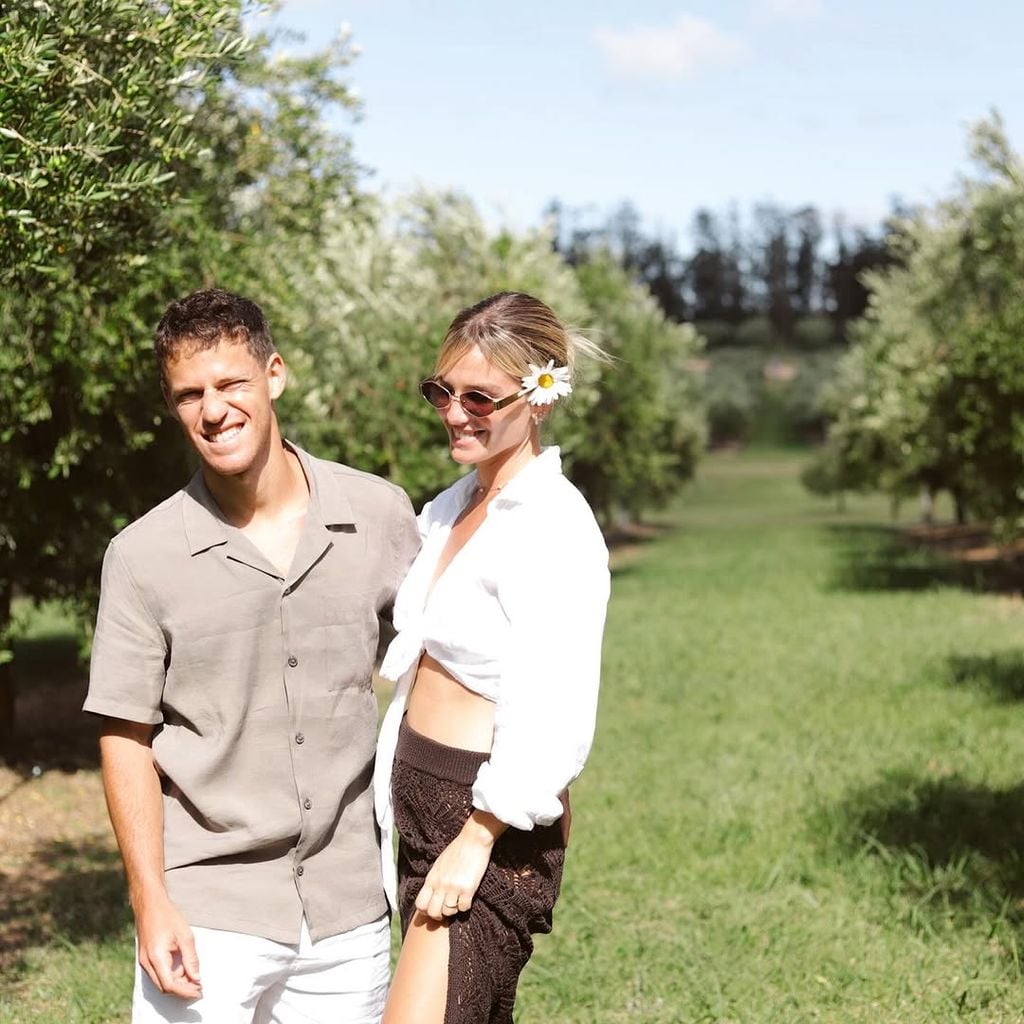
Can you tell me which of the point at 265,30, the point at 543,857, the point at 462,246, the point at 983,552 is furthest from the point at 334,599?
the point at 983,552

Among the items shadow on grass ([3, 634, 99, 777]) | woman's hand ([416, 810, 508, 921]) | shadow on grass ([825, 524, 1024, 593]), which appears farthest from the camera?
shadow on grass ([825, 524, 1024, 593])

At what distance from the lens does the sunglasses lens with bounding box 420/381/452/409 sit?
3.21 m

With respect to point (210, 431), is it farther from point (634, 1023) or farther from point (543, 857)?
point (634, 1023)

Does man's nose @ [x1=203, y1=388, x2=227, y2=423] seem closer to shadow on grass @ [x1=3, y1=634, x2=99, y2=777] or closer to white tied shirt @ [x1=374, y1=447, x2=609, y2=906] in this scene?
white tied shirt @ [x1=374, y1=447, x2=609, y2=906]

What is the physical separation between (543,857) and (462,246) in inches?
646

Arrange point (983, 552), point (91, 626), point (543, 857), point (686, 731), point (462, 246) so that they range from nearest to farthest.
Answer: point (543, 857) → point (91, 626) → point (686, 731) → point (462, 246) → point (983, 552)

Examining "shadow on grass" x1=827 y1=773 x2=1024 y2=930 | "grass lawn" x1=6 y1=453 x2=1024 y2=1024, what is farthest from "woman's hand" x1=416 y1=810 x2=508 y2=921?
"shadow on grass" x1=827 y1=773 x2=1024 y2=930

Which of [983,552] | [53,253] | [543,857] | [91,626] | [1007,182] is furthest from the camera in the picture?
[983,552]

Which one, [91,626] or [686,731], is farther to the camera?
[686,731]

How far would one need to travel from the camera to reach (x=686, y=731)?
1205cm

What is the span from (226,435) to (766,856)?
5.88 m

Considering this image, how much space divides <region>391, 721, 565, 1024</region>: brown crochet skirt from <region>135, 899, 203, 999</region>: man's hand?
0.49m

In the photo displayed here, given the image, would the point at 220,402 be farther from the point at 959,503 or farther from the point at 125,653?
the point at 959,503

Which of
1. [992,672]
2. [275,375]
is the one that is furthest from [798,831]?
[992,672]
